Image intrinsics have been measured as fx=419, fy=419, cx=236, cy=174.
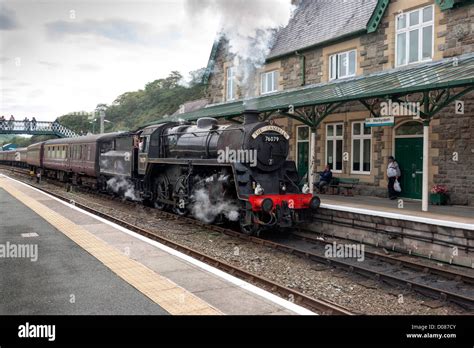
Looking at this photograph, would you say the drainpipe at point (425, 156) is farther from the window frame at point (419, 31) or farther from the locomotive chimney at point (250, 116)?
the locomotive chimney at point (250, 116)

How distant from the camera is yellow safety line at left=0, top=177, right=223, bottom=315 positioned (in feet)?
16.5

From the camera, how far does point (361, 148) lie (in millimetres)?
15406

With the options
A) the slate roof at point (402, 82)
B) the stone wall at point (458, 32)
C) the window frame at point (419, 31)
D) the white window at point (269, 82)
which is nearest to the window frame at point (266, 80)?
the white window at point (269, 82)

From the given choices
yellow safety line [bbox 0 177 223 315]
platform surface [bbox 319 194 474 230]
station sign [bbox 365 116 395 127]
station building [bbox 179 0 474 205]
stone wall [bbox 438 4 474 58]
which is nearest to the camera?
yellow safety line [bbox 0 177 223 315]

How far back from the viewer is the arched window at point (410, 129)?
43.8 feet

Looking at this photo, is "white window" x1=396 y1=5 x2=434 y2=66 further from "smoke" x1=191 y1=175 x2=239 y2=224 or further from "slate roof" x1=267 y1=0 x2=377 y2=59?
"smoke" x1=191 y1=175 x2=239 y2=224

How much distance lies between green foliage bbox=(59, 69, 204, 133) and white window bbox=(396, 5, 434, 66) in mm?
48337

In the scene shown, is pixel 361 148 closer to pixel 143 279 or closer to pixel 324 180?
pixel 324 180

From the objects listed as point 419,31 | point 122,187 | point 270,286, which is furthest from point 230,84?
point 270,286

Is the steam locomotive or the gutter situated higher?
the gutter

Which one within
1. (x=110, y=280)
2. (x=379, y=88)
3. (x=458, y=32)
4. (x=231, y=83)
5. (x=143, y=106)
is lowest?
(x=110, y=280)
